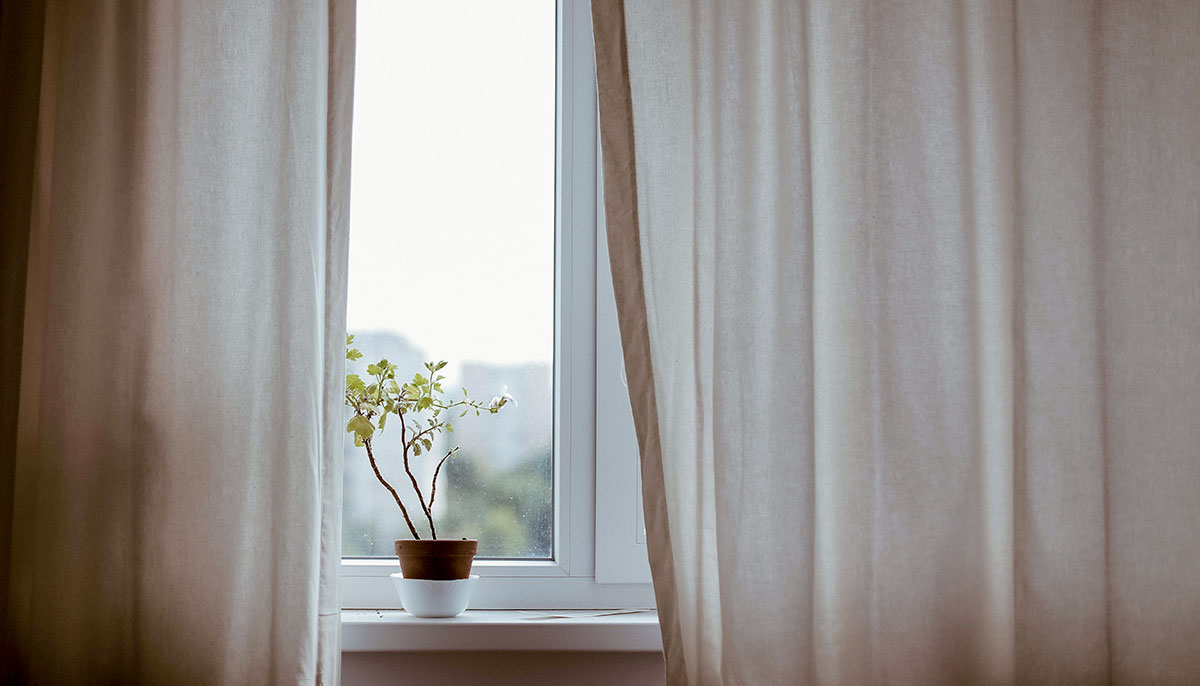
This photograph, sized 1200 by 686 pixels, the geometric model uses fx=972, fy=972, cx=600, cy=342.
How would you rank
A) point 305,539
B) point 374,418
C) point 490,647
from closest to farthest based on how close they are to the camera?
point 305,539, point 490,647, point 374,418

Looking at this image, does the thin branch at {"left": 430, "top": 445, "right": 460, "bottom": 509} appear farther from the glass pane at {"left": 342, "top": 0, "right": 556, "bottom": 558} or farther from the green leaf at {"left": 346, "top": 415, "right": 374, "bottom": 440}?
the green leaf at {"left": 346, "top": 415, "right": 374, "bottom": 440}

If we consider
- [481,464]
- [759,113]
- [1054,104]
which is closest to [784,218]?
[759,113]

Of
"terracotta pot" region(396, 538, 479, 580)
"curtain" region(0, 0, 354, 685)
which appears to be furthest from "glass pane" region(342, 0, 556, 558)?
"curtain" region(0, 0, 354, 685)

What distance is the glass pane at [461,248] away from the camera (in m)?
1.68

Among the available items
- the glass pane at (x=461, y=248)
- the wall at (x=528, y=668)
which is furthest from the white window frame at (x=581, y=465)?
the wall at (x=528, y=668)

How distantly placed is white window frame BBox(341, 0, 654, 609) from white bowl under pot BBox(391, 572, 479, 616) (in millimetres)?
112

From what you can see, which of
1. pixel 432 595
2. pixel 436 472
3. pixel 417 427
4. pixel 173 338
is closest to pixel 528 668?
pixel 432 595

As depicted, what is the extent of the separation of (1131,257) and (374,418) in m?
1.20

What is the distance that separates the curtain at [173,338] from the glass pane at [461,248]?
0.29 m

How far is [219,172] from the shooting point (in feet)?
4.57

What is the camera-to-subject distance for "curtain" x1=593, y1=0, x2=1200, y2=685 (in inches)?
53.8

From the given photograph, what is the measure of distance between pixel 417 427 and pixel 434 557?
9.4 inches

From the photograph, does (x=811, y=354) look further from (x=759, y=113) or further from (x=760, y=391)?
(x=759, y=113)

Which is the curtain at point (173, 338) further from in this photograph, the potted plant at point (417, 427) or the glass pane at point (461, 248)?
the glass pane at point (461, 248)
